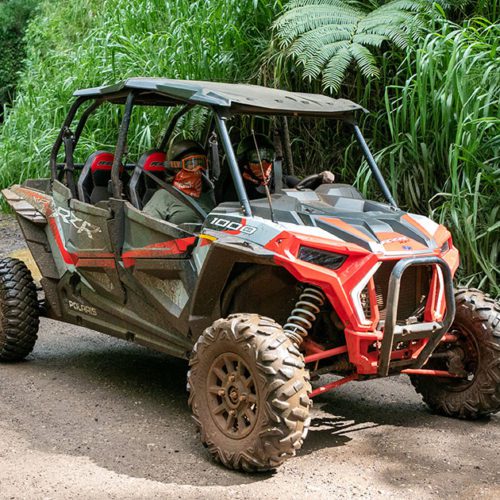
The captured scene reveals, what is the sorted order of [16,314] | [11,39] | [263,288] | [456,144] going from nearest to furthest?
[263,288]
[16,314]
[456,144]
[11,39]

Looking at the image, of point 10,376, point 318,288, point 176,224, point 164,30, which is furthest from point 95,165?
point 164,30

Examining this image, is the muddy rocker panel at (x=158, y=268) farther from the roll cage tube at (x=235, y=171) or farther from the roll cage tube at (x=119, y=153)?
the roll cage tube at (x=235, y=171)

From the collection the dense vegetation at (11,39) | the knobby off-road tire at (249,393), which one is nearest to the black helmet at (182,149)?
the knobby off-road tire at (249,393)

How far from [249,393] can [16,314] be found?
244 cm

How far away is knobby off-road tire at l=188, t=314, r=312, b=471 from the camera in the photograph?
4.00 metres

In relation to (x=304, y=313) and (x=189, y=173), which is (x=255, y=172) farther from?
(x=304, y=313)

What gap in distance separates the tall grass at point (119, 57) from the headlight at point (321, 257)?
3.88 meters

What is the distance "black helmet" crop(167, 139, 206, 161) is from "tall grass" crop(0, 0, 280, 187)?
2.57 metres

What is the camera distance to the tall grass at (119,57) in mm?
8562

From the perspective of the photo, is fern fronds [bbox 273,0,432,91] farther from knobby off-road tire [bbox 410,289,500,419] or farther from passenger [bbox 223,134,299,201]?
knobby off-road tire [bbox 410,289,500,419]

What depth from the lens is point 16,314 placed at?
19.8 ft

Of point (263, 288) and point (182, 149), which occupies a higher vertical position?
point (182, 149)

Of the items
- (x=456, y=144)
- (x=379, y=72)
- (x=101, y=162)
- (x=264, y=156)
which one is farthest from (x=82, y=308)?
(x=379, y=72)

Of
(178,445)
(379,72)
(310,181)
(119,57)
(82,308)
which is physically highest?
(119,57)
